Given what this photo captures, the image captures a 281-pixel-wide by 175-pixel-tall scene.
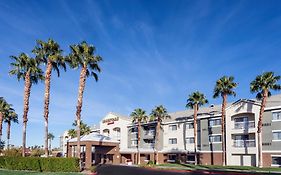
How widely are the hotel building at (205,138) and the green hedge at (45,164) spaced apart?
62.3 feet

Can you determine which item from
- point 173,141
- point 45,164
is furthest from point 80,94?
point 173,141

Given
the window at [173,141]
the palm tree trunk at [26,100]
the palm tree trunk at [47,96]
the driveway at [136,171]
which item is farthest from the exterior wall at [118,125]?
the driveway at [136,171]

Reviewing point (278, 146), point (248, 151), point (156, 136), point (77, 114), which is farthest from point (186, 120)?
point (77, 114)

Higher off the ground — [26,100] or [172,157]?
[26,100]

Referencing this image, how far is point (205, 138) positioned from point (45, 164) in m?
32.4

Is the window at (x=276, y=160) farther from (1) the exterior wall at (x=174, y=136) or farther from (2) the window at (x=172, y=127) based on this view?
(2) the window at (x=172, y=127)

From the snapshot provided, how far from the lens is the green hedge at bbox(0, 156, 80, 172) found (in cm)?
3228

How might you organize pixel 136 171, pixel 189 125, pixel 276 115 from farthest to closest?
pixel 189 125
pixel 276 115
pixel 136 171

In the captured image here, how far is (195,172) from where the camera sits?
342 centimetres

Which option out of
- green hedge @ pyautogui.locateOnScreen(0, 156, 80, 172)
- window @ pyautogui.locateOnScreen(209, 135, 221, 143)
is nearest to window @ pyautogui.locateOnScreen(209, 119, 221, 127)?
window @ pyautogui.locateOnScreen(209, 135, 221, 143)

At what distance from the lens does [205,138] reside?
55969 millimetres

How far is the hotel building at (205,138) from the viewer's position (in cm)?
4597

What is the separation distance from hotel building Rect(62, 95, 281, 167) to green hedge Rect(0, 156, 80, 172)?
18979mm

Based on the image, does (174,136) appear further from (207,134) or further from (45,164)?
(45,164)
